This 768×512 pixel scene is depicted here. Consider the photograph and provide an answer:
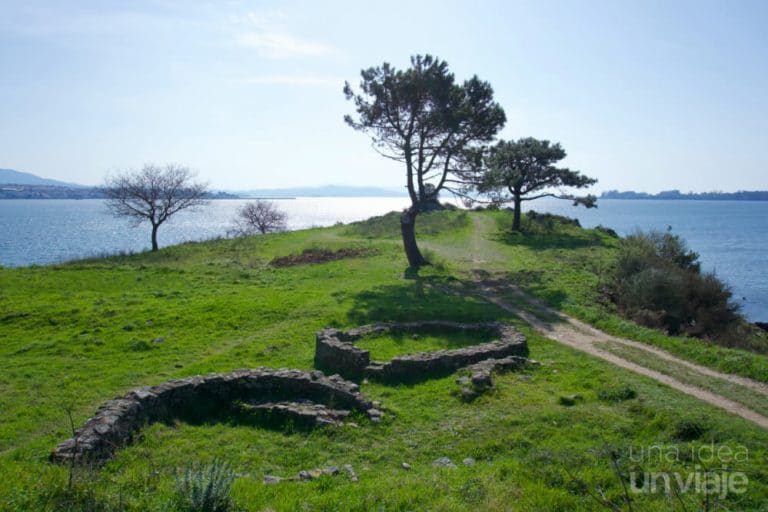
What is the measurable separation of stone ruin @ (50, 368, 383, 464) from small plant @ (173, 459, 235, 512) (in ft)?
10.6

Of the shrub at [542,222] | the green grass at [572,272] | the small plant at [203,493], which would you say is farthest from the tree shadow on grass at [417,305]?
the shrub at [542,222]

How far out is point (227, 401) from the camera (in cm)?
1262

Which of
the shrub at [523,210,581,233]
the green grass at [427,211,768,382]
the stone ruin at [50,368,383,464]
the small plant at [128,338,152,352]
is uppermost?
the shrub at [523,210,581,233]

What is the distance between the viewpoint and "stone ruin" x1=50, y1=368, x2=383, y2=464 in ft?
33.5

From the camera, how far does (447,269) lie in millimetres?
31750

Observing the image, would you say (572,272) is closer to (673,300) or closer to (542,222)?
(673,300)

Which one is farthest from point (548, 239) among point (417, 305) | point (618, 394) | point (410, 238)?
point (618, 394)

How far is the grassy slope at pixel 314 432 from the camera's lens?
303 inches

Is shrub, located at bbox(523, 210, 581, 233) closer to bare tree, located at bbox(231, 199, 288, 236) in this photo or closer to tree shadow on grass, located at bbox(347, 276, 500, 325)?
tree shadow on grass, located at bbox(347, 276, 500, 325)

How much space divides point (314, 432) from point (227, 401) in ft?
9.62

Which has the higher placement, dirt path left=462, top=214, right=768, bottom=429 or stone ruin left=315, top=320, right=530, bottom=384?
dirt path left=462, top=214, right=768, bottom=429

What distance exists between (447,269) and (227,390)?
20.7 metres

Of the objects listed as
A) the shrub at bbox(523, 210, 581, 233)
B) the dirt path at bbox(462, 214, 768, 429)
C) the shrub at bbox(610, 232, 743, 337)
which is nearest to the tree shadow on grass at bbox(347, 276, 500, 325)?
the dirt path at bbox(462, 214, 768, 429)

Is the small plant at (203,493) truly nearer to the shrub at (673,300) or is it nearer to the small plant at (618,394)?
the small plant at (618,394)
